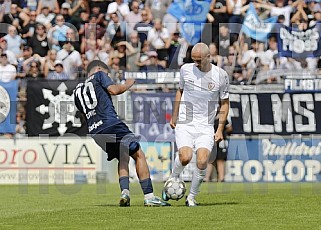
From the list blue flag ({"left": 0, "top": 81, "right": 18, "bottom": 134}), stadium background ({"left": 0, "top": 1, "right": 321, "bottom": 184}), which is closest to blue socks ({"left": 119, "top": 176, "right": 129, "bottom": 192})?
stadium background ({"left": 0, "top": 1, "right": 321, "bottom": 184})

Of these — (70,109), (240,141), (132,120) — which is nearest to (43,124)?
(70,109)

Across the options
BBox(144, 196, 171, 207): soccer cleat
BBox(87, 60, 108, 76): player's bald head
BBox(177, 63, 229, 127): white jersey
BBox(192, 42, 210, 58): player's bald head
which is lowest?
BBox(144, 196, 171, 207): soccer cleat

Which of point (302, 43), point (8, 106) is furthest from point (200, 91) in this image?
point (8, 106)

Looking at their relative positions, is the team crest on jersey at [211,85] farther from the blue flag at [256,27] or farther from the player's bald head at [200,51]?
the blue flag at [256,27]

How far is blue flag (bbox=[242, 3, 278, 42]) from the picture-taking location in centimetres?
2419

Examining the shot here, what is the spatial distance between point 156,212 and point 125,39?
11990 millimetres

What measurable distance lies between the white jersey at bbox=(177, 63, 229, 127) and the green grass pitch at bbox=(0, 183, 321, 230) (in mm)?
1425

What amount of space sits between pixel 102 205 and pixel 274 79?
9.52 meters

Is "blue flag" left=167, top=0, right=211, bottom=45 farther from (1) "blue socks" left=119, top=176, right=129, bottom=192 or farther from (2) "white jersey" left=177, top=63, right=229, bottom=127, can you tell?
(1) "blue socks" left=119, top=176, right=129, bottom=192

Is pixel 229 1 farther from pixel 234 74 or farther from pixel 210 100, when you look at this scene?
pixel 210 100

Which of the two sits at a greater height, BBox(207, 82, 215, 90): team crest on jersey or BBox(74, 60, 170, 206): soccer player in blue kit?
BBox(207, 82, 215, 90): team crest on jersey

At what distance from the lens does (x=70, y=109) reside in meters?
23.4

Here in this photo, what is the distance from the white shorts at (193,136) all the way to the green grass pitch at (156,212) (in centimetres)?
100

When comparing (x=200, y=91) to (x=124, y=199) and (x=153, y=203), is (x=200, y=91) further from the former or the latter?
(x=124, y=199)
